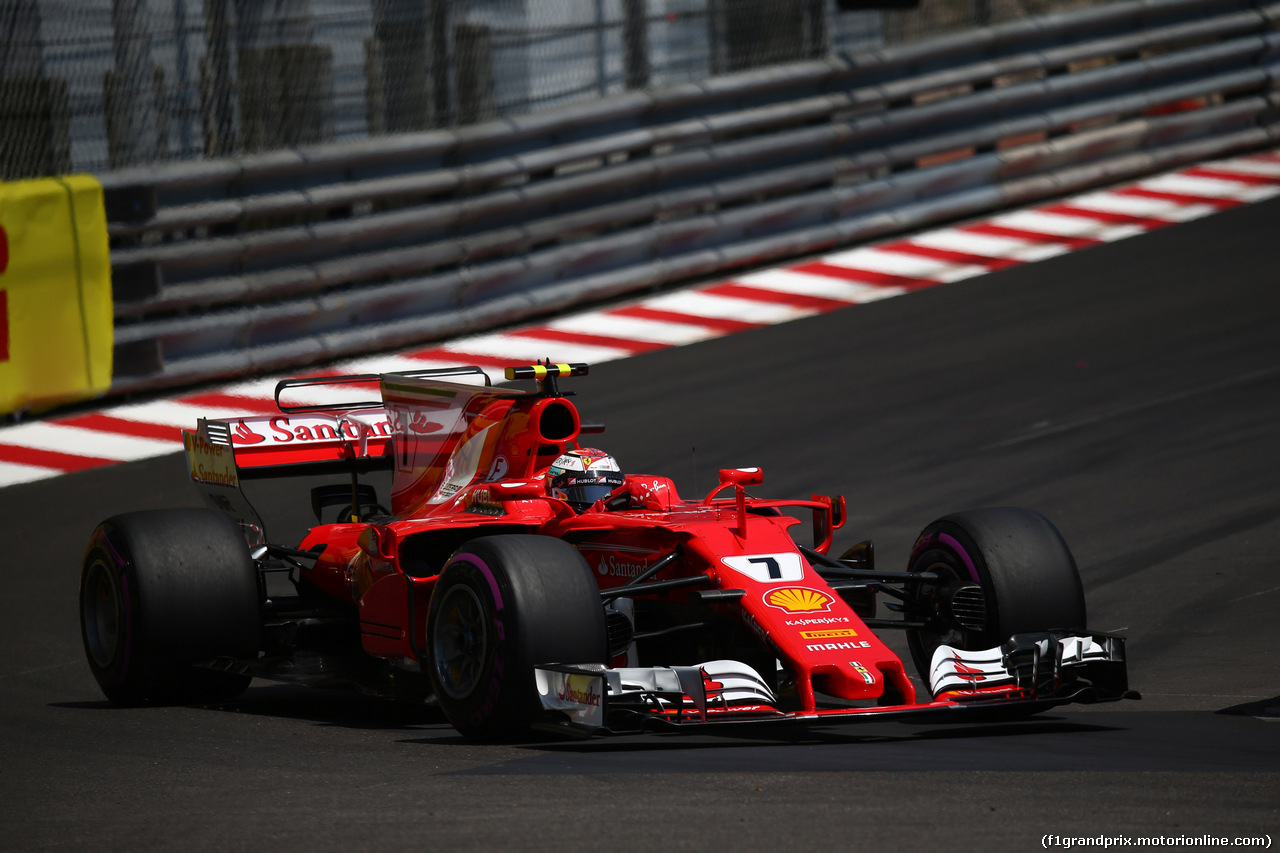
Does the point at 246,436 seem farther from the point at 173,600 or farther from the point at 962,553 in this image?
the point at 962,553

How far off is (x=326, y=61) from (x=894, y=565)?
6.86 m

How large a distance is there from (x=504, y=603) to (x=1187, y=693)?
→ 282 cm

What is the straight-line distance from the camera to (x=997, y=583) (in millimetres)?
6852

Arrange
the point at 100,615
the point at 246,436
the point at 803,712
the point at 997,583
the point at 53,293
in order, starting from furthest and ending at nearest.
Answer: the point at 53,293
the point at 246,436
the point at 100,615
the point at 997,583
the point at 803,712

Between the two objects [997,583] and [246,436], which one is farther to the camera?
[246,436]

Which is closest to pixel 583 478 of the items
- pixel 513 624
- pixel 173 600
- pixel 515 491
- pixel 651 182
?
pixel 515 491

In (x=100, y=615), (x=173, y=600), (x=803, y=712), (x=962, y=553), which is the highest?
(x=962, y=553)

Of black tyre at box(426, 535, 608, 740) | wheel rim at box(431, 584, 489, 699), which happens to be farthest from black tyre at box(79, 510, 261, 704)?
black tyre at box(426, 535, 608, 740)

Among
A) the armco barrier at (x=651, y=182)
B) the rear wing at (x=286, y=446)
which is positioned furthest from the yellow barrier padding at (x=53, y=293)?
the rear wing at (x=286, y=446)

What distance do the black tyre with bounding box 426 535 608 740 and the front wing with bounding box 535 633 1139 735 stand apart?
0.09 meters

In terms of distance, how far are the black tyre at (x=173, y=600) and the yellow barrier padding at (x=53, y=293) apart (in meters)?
4.93

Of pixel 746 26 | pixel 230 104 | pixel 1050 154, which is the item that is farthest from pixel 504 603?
pixel 1050 154

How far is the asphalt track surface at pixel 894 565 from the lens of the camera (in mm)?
4957

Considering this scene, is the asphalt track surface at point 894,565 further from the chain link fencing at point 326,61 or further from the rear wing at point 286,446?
the chain link fencing at point 326,61
